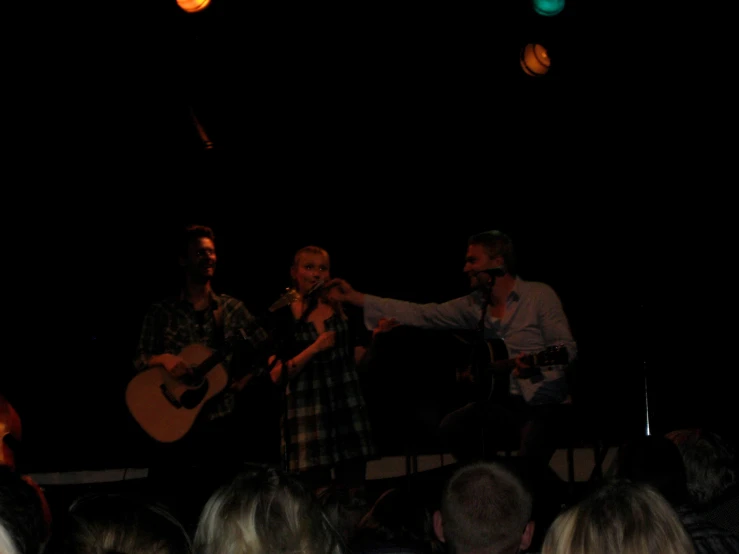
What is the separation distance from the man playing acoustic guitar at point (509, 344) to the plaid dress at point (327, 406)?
1.01ft

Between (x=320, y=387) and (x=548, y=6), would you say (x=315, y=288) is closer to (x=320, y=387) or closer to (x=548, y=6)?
(x=320, y=387)

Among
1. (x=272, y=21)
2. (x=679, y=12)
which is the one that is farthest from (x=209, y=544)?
(x=679, y=12)

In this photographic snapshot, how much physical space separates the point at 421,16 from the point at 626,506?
5619 millimetres

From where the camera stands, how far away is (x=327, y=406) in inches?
232

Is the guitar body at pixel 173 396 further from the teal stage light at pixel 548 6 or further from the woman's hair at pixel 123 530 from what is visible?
the woman's hair at pixel 123 530

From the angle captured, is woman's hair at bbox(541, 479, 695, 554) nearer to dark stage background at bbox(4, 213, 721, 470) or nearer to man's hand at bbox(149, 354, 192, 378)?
man's hand at bbox(149, 354, 192, 378)

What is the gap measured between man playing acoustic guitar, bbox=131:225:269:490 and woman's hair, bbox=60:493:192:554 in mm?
3664

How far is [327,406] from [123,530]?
13.0 feet

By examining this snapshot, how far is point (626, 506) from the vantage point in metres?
1.86

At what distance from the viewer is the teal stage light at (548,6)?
669 centimetres

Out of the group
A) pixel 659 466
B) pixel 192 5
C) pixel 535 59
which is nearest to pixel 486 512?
pixel 659 466

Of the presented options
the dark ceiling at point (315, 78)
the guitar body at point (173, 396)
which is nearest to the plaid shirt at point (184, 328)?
the guitar body at point (173, 396)

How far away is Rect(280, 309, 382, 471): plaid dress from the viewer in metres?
5.77

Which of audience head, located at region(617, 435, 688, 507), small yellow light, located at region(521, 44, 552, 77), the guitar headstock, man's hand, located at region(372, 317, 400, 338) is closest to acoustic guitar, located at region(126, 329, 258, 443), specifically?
man's hand, located at region(372, 317, 400, 338)
